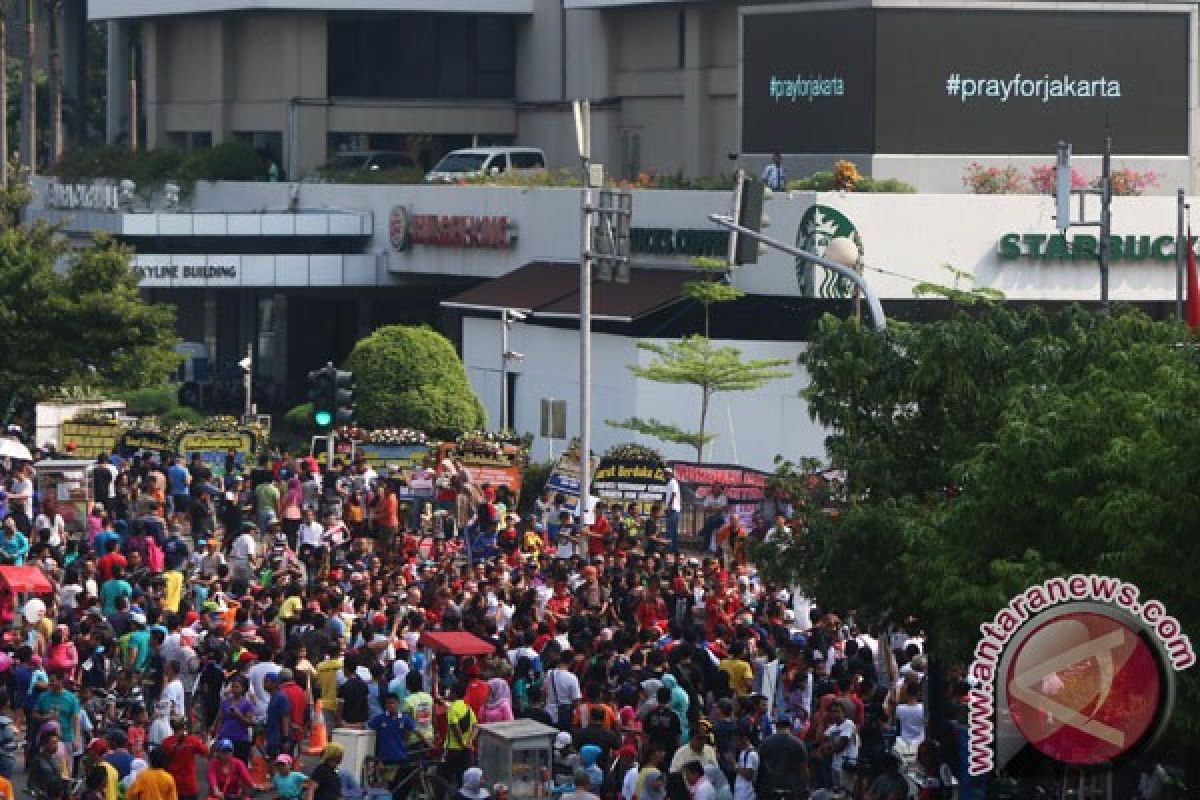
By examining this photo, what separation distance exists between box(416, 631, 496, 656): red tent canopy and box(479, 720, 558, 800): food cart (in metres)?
2.63

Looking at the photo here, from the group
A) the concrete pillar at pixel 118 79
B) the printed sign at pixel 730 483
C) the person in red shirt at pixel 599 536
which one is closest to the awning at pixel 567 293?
the printed sign at pixel 730 483

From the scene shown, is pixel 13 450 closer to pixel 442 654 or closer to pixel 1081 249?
pixel 442 654

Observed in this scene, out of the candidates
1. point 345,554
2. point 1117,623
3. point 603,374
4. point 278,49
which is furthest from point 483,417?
point 1117,623

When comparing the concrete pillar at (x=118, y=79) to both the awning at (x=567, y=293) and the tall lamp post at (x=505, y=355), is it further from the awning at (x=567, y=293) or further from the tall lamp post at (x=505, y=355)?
the tall lamp post at (x=505, y=355)

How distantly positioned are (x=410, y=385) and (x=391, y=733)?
89.6 feet

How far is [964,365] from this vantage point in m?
24.7

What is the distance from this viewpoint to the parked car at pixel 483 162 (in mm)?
64312

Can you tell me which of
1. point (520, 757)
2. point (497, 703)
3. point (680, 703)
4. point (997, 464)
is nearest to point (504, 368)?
point (497, 703)

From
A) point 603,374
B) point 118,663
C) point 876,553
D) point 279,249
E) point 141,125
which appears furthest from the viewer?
point 141,125

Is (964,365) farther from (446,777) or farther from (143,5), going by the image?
(143,5)

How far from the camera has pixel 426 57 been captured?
75938mm

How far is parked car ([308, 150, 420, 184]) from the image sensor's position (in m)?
67.3

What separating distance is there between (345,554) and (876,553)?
36.3 feet

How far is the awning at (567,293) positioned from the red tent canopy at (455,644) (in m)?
24.4
